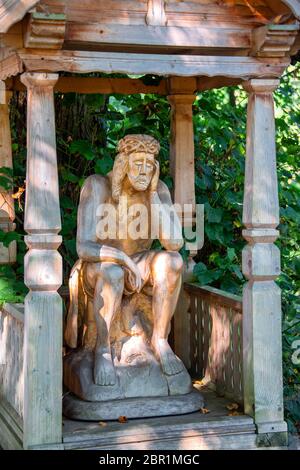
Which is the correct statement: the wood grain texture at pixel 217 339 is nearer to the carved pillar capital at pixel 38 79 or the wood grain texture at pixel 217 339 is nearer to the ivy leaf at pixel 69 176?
the ivy leaf at pixel 69 176

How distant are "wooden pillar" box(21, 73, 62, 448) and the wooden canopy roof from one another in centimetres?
23

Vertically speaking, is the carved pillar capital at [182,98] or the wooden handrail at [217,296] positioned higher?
the carved pillar capital at [182,98]

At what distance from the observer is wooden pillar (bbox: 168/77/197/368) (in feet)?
22.0

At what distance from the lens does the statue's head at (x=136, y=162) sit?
5777mm

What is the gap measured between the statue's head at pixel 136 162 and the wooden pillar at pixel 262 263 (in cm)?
68

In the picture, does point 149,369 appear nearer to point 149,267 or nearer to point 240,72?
point 149,267

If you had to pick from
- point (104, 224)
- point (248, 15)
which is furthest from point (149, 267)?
point (248, 15)

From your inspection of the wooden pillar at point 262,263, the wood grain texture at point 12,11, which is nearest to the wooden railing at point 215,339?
the wooden pillar at point 262,263

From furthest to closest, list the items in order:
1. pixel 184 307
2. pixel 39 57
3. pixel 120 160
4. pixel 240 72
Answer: pixel 184 307 < pixel 120 160 < pixel 240 72 < pixel 39 57

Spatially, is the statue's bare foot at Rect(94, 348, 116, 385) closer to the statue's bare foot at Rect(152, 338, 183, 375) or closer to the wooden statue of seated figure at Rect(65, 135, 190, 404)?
the wooden statue of seated figure at Rect(65, 135, 190, 404)

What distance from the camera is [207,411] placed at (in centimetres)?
568

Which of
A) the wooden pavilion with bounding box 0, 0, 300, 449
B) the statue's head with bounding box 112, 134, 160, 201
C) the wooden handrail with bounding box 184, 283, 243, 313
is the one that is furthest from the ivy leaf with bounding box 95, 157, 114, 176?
the wooden pavilion with bounding box 0, 0, 300, 449
